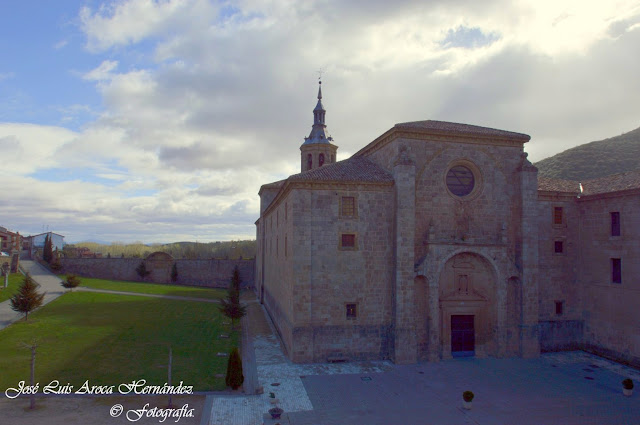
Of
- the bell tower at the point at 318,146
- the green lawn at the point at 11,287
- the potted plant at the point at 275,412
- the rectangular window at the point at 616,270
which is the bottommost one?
the potted plant at the point at 275,412

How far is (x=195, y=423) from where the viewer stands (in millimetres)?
12914

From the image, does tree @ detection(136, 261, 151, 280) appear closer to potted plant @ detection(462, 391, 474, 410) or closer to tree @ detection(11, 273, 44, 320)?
tree @ detection(11, 273, 44, 320)

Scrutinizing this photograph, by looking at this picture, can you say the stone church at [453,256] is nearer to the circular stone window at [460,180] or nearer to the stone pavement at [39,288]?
the circular stone window at [460,180]

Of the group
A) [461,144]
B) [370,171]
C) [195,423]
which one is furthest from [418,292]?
[195,423]

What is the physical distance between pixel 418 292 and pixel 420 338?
2.20m

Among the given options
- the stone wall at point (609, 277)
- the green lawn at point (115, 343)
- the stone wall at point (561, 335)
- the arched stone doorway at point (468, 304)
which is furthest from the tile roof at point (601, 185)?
the green lawn at point (115, 343)

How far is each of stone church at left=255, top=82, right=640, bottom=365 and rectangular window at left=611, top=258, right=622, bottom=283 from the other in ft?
0.17

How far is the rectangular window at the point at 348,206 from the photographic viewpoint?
67.5 ft

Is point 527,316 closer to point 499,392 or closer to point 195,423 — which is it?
point 499,392

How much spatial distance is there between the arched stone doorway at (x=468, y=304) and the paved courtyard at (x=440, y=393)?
983 mm

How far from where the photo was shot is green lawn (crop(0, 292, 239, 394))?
16.8 metres

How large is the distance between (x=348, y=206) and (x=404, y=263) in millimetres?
3800

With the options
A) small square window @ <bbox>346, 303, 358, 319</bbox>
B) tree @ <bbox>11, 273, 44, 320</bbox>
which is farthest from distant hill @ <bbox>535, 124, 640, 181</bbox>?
tree @ <bbox>11, 273, 44, 320</bbox>

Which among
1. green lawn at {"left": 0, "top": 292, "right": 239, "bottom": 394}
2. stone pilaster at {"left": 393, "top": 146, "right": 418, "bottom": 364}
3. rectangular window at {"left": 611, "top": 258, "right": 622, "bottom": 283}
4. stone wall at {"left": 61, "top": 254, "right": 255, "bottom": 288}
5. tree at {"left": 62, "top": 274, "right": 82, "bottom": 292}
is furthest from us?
stone wall at {"left": 61, "top": 254, "right": 255, "bottom": 288}
